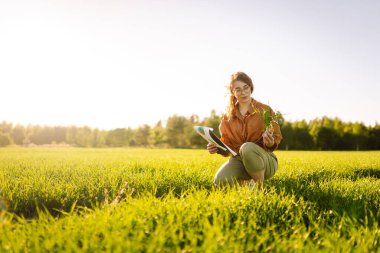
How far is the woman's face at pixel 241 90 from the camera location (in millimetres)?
5105

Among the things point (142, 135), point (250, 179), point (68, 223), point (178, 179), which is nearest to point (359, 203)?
point (250, 179)

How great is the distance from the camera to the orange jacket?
510 cm

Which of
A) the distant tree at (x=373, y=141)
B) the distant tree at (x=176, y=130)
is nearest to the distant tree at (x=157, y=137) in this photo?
the distant tree at (x=176, y=130)

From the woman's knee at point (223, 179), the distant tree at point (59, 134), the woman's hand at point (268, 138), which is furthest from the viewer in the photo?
the distant tree at point (59, 134)

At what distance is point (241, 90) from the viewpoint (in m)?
5.12

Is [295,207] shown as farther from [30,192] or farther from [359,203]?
[30,192]

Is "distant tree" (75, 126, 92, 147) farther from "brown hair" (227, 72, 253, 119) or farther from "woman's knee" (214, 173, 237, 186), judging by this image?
"woman's knee" (214, 173, 237, 186)

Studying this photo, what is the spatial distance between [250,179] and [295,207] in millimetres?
1744

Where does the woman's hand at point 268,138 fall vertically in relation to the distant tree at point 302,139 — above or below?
below

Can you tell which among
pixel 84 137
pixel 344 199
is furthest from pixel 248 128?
pixel 84 137

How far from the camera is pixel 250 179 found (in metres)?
5.48

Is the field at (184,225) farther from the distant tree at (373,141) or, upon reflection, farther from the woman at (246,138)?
the distant tree at (373,141)

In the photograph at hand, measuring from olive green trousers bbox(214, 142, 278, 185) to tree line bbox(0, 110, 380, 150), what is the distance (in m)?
47.8

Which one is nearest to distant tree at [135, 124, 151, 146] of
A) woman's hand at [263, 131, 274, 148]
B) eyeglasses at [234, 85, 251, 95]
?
eyeglasses at [234, 85, 251, 95]
